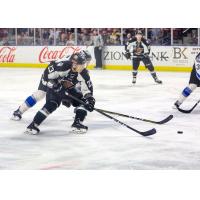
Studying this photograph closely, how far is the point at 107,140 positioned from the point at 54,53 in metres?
7.64

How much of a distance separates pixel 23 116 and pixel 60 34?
253 inches

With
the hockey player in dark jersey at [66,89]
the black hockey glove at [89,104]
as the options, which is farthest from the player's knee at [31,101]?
the black hockey glove at [89,104]

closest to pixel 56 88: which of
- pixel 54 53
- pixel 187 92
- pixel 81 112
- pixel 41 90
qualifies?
pixel 81 112

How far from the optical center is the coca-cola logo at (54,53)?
1152cm

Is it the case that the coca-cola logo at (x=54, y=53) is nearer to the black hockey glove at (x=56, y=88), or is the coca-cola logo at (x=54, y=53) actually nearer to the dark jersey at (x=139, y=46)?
the dark jersey at (x=139, y=46)

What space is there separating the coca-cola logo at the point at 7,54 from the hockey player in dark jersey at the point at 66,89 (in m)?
8.03

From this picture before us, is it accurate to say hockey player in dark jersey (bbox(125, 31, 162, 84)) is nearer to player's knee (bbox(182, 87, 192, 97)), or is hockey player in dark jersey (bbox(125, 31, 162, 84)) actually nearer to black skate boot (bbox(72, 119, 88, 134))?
player's knee (bbox(182, 87, 192, 97))

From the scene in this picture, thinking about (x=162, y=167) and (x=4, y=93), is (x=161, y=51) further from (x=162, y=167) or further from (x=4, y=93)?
(x=162, y=167)

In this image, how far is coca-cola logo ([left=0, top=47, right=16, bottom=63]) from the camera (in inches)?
484

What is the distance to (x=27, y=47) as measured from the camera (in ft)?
39.8

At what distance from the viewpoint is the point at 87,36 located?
1148 cm

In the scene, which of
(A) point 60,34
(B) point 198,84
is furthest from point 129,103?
(A) point 60,34

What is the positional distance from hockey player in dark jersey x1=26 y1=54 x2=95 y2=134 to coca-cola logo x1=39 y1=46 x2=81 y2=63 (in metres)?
7.07

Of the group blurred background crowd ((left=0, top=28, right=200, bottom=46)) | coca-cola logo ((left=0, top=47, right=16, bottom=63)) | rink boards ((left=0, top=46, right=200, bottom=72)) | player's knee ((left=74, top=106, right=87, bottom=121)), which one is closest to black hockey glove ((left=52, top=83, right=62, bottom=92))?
player's knee ((left=74, top=106, right=87, bottom=121))
